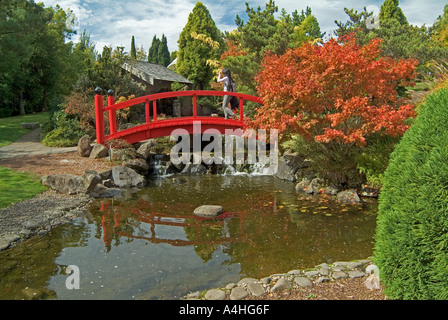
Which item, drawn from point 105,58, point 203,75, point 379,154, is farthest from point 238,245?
point 203,75

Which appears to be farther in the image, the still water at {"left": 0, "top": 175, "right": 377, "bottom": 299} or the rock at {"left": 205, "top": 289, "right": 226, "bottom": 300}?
the still water at {"left": 0, "top": 175, "right": 377, "bottom": 299}

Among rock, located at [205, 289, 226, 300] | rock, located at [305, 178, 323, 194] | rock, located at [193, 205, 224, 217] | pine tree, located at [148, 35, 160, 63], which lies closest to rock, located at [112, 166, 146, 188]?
rock, located at [193, 205, 224, 217]

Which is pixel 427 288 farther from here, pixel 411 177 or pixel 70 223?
pixel 70 223

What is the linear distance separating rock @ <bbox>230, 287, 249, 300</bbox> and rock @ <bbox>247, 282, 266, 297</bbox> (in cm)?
7

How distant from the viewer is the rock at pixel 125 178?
32.3 ft

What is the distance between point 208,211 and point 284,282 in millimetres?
3796

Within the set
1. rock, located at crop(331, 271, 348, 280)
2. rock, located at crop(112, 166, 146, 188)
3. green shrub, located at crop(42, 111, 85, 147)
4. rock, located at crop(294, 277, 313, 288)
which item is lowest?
rock, located at crop(294, 277, 313, 288)

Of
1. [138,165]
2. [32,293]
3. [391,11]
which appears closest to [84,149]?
[138,165]

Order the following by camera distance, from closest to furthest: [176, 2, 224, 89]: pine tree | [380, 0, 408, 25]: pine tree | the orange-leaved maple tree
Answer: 1. the orange-leaved maple tree
2. [176, 2, 224, 89]: pine tree
3. [380, 0, 408, 25]: pine tree

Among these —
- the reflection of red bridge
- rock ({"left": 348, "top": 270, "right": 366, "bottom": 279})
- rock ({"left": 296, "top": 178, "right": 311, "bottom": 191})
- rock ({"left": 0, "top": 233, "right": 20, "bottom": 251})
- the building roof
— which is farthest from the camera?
the building roof

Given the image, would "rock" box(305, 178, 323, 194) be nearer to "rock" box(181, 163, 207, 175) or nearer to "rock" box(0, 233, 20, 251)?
"rock" box(181, 163, 207, 175)

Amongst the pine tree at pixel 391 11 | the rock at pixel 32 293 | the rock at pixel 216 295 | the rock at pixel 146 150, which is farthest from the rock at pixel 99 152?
the pine tree at pixel 391 11

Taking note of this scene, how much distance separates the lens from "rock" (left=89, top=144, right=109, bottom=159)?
36.9 ft

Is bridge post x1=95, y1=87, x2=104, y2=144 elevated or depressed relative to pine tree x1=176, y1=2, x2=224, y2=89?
depressed
